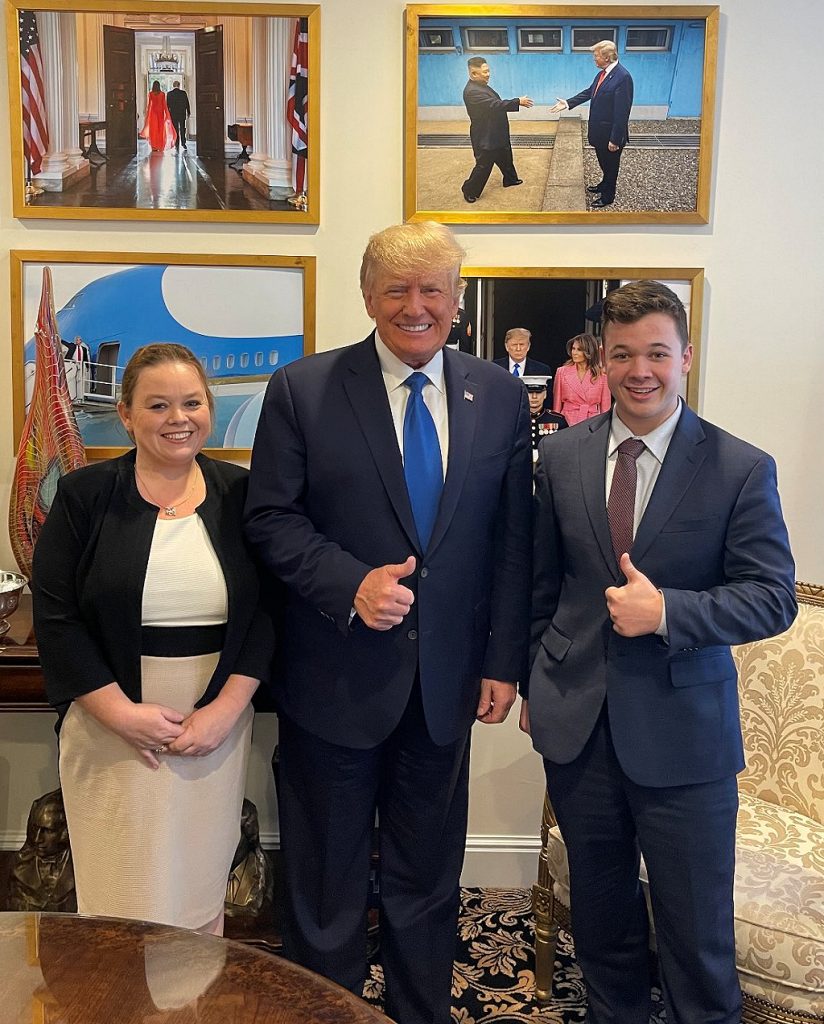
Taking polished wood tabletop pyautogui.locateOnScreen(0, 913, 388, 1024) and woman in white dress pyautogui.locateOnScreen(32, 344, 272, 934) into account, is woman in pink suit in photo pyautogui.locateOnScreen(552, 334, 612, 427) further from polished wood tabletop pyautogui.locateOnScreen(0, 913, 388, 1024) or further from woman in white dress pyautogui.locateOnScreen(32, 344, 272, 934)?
polished wood tabletop pyautogui.locateOnScreen(0, 913, 388, 1024)

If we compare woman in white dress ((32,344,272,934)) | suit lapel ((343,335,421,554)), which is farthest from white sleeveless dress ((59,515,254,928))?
suit lapel ((343,335,421,554))

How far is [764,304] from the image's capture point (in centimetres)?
271

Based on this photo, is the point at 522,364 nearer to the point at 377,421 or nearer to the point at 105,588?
the point at 377,421

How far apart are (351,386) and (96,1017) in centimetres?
118

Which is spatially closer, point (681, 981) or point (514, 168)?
point (681, 981)

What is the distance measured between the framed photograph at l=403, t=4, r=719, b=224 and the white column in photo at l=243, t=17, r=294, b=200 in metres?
0.34

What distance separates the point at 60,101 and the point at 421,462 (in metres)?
1.60

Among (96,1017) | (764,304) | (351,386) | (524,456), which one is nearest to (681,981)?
(524,456)

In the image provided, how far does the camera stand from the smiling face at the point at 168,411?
1.84 m

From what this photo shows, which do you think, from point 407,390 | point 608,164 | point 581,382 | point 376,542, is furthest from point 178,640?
point 608,164

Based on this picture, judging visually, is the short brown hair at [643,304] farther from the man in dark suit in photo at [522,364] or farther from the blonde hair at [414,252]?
the man in dark suit in photo at [522,364]

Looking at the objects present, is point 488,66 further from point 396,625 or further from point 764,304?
point 396,625

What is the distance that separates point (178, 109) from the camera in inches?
103

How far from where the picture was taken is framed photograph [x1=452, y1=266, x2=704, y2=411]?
105 inches
